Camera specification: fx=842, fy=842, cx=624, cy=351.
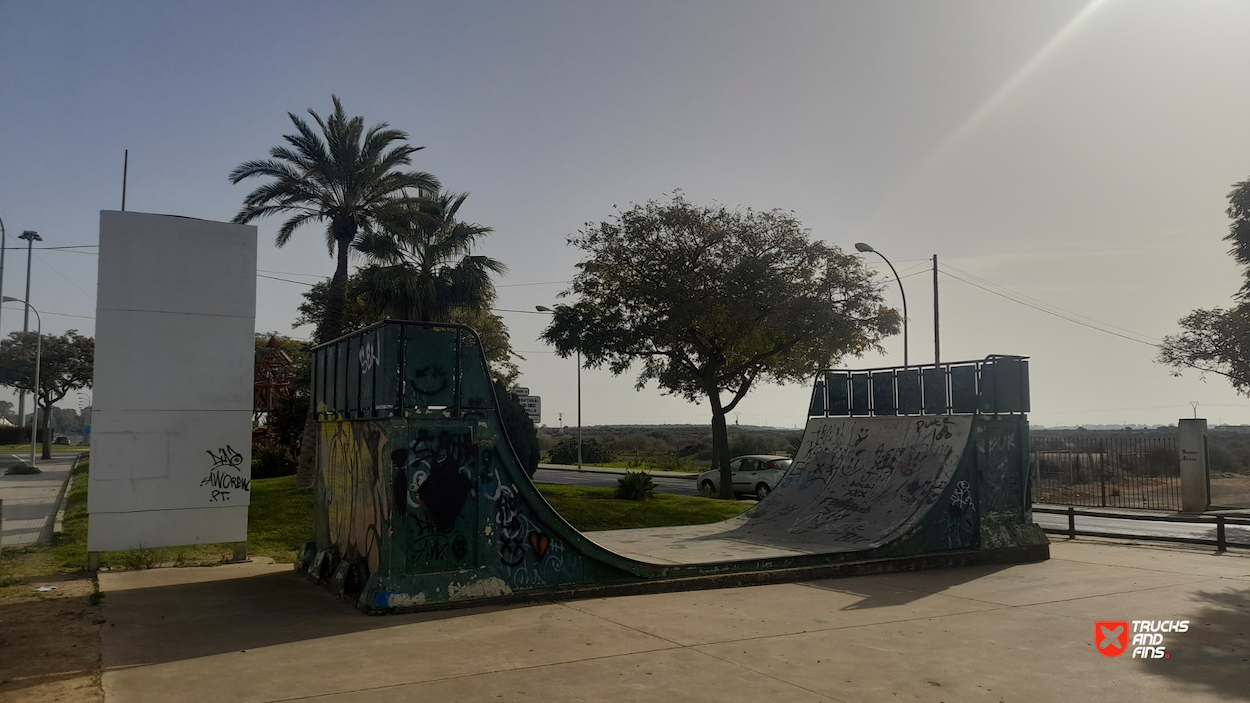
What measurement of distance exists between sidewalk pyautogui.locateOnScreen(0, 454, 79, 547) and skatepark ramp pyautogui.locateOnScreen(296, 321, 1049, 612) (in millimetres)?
3680

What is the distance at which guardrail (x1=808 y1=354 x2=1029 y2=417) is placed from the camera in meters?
13.3

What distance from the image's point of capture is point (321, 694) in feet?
18.7

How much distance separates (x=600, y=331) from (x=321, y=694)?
20416mm

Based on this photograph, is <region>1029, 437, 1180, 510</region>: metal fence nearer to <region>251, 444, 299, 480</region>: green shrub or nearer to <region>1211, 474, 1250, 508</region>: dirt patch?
<region>1211, 474, 1250, 508</region>: dirt patch

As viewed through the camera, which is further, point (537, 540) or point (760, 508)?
point (760, 508)

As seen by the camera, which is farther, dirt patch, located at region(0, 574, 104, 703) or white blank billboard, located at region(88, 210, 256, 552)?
white blank billboard, located at region(88, 210, 256, 552)

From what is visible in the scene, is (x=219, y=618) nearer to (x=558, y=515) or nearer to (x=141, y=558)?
(x=558, y=515)

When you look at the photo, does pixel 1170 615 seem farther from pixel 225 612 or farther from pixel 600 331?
pixel 600 331

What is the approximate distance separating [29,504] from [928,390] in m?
22.4

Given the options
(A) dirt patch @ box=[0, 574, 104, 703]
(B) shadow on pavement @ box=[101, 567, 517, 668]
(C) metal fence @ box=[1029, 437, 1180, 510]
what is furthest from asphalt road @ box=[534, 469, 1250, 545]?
(A) dirt patch @ box=[0, 574, 104, 703]

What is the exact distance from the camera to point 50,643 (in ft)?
23.7

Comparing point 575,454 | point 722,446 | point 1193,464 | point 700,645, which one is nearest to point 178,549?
point 700,645

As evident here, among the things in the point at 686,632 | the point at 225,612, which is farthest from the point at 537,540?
the point at 225,612

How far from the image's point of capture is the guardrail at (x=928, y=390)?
43.5 feet
